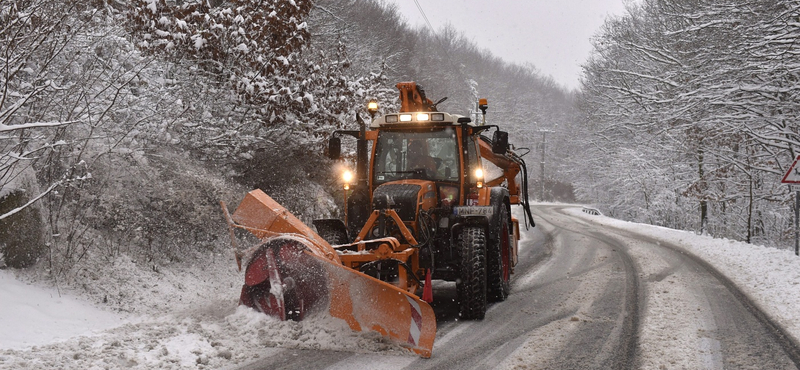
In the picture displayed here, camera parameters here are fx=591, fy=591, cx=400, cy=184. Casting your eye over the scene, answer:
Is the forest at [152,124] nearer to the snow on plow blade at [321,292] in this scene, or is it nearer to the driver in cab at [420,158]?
the driver in cab at [420,158]

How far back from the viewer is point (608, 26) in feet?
82.9

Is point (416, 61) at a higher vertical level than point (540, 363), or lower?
higher

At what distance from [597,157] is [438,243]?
100ft

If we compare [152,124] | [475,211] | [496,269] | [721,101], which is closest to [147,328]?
[475,211]

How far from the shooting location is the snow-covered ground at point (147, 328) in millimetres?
4148

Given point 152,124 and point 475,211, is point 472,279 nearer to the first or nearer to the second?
point 475,211

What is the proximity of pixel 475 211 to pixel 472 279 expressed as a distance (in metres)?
0.78

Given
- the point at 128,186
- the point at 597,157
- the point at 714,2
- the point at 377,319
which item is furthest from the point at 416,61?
the point at 377,319

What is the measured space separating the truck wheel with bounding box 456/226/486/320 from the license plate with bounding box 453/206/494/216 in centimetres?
29

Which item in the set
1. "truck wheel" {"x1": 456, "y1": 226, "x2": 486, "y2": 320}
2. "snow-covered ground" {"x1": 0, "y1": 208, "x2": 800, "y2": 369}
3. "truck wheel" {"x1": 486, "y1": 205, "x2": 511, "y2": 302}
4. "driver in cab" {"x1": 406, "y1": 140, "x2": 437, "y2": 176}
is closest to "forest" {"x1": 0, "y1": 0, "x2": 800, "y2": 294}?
"snow-covered ground" {"x1": 0, "y1": 208, "x2": 800, "y2": 369}

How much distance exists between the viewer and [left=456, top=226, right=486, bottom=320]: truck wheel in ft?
19.2

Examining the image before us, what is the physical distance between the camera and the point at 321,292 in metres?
4.95

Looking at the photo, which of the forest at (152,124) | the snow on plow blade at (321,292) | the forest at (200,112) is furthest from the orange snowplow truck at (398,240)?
the forest at (200,112)

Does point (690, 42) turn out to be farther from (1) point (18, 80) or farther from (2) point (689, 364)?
(1) point (18, 80)
